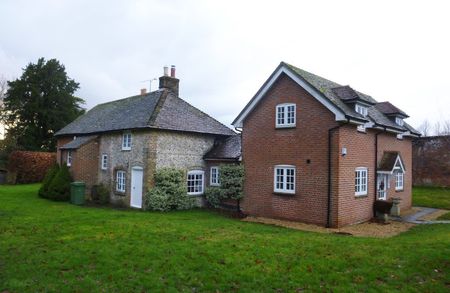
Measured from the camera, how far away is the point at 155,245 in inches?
439

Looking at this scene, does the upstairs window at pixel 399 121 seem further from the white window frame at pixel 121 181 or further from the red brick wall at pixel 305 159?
the white window frame at pixel 121 181

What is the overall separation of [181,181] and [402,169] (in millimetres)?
13305

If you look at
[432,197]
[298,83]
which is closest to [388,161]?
[298,83]

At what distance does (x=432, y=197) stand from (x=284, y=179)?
1539 centimetres

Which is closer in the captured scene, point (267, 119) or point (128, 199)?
point (267, 119)

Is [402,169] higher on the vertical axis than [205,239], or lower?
higher

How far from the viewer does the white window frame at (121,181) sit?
Result: 2292cm

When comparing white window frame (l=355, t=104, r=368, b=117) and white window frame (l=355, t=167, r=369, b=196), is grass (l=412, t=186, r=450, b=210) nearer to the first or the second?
white window frame (l=355, t=167, r=369, b=196)

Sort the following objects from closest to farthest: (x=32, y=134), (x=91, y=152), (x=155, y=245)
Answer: (x=155, y=245), (x=91, y=152), (x=32, y=134)

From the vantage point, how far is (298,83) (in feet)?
57.2

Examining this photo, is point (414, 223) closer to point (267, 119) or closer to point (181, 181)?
point (267, 119)

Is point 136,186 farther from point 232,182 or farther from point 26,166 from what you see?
point 26,166

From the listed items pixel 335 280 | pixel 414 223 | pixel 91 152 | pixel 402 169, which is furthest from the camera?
pixel 91 152

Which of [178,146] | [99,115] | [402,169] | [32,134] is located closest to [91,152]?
[99,115]
